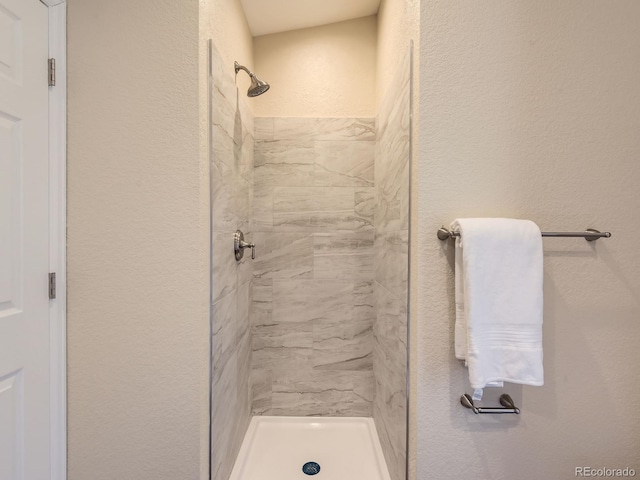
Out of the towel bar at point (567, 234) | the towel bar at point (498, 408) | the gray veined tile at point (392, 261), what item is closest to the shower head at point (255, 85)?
the gray veined tile at point (392, 261)

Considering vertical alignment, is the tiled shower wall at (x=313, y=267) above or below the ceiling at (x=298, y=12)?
below

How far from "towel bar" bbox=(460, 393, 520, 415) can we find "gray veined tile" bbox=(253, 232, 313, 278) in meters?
1.11

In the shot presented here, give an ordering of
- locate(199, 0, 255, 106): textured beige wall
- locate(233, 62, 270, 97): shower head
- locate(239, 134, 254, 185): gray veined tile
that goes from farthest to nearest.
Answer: locate(239, 134, 254, 185): gray veined tile, locate(233, 62, 270, 97): shower head, locate(199, 0, 255, 106): textured beige wall

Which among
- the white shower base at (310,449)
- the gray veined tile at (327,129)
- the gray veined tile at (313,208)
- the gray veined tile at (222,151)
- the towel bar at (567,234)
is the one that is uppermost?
the gray veined tile at (327,129)

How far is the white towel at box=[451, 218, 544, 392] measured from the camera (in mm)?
939

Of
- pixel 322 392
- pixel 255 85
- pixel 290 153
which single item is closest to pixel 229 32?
pixel 255 85

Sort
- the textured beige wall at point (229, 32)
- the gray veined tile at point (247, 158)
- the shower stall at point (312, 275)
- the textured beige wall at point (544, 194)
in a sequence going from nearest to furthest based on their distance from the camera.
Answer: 1. the textured beige wall at point (544, 194)
2. the textured beige wall at point (229, 32)
3. the gray veined tile at point (247, 158)
4. the shower stall at point (312, 275)

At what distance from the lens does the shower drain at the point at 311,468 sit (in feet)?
5.01

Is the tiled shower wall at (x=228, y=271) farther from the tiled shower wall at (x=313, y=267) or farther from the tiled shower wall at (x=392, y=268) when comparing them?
the tiled shower wall at (x=392, y=268)

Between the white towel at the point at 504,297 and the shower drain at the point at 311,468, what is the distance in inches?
41.5
